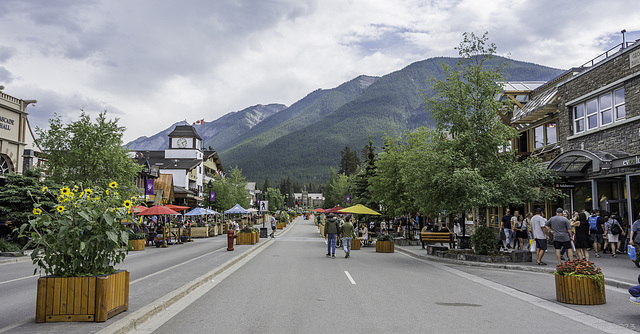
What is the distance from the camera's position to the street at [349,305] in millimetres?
6734

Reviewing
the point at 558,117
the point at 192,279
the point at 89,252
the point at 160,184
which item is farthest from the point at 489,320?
the point at 160,184

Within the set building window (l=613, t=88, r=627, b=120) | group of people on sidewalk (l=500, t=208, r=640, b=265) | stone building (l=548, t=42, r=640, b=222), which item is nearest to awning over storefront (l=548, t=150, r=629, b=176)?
stone building (l=548, t=42, r=640, b=222)

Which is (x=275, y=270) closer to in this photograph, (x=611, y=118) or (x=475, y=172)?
(x=475, y=172)

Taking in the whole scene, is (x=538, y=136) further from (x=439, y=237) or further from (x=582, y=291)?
(x=582, y=291)

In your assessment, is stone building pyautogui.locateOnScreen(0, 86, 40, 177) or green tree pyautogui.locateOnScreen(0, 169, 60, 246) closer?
green tree pyautogui.locateOnScreen(0, 169, 60, 246)

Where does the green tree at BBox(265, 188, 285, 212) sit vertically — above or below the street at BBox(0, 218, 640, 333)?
above

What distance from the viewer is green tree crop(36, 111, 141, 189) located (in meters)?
26.4

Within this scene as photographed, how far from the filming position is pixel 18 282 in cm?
1197

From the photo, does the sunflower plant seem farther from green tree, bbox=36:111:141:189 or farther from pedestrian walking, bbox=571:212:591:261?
green tree, bbox=36:111:141:189

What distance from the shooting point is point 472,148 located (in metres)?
18.0

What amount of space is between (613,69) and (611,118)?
217 cm

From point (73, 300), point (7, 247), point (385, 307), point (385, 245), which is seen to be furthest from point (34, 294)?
point (385, 245)

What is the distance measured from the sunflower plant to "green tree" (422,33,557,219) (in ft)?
42.4

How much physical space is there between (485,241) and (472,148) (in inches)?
144
